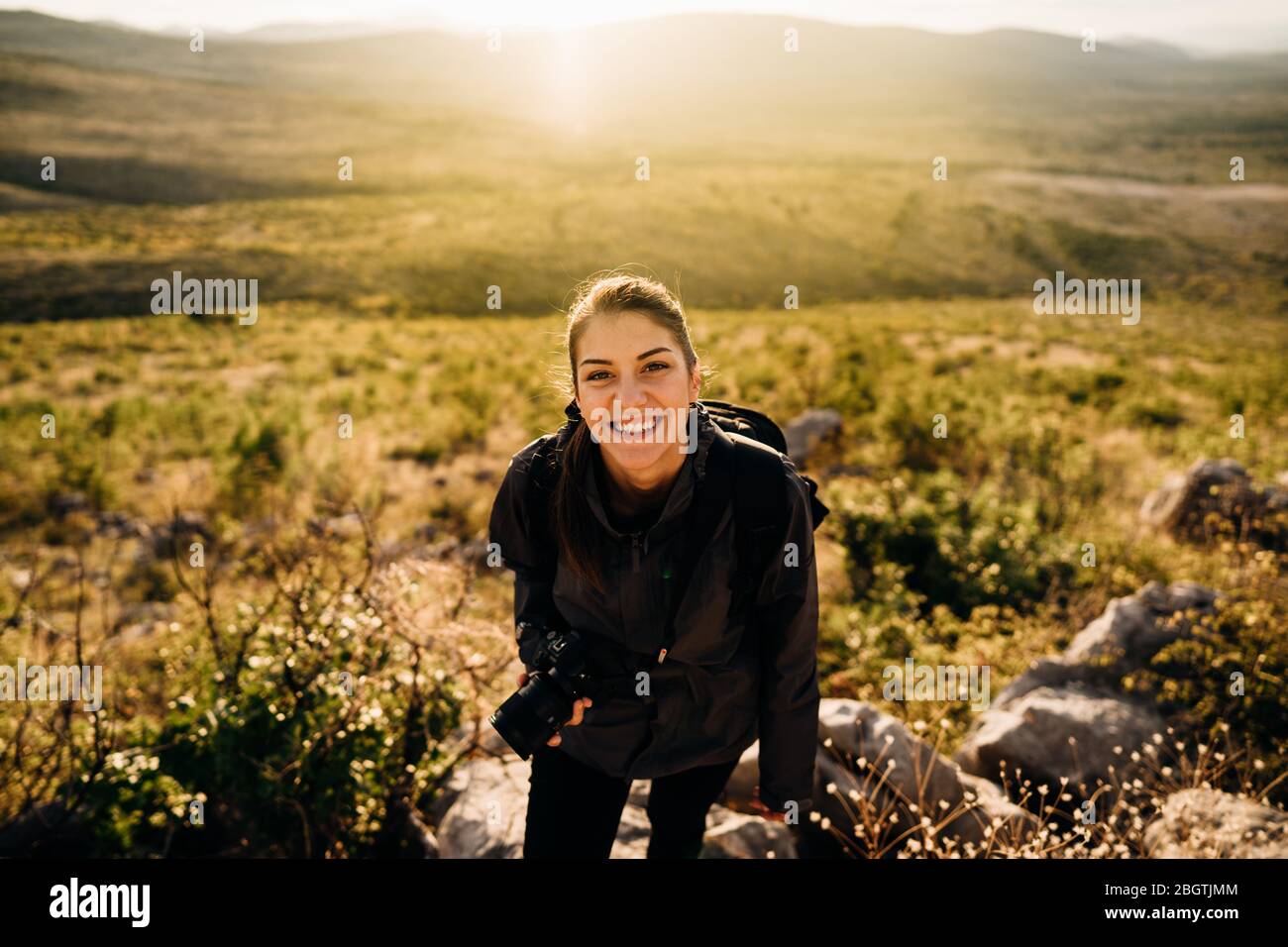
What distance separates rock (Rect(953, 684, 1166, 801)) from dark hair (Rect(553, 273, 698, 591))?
8.48 feet

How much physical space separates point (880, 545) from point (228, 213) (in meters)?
40.6

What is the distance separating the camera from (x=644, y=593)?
200cm

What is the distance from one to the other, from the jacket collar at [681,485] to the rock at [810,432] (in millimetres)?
7228

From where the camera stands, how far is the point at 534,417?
11039mm

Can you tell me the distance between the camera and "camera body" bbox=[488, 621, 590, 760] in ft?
6.24

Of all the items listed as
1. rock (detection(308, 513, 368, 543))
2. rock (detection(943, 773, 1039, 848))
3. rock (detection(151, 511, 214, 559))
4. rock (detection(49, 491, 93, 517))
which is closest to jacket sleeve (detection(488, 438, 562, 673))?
rock (detection(308, 513, 368, 543))

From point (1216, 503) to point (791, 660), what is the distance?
5966mm

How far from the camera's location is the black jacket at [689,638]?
1.96 m

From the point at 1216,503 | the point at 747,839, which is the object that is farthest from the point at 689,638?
the point at 1216,503

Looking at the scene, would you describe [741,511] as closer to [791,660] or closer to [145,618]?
[791,660]

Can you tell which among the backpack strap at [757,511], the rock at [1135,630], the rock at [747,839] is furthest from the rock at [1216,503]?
the backpack strap at [757,511]

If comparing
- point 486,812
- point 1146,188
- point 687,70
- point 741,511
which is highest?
point 687,70
